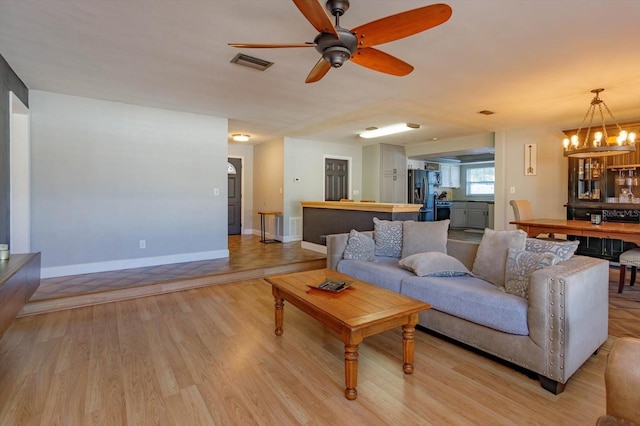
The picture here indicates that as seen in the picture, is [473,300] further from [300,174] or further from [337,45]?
[300,174]

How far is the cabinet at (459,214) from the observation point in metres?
9.80

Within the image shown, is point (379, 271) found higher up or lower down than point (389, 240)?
lower down

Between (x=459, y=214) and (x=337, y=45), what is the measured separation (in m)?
9.01

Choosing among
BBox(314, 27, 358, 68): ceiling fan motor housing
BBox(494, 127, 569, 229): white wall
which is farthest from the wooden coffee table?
BBox(494, 127, 569, 229): white wall

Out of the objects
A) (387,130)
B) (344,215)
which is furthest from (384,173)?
(344,215)

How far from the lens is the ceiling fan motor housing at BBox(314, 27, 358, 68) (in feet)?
6.46

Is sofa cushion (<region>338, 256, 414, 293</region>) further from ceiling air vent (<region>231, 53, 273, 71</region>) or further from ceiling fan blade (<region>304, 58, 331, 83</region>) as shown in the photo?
ceiling air vent (<region>231, 53, 273, 71</region>)

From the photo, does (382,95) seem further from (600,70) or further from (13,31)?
Result: (13,31)

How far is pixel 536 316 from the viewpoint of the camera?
1.97 m

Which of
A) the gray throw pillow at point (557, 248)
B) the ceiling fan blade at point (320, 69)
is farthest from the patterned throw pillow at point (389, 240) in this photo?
the ceiling fan blade at point (320, 69)

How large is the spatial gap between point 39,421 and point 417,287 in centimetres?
254

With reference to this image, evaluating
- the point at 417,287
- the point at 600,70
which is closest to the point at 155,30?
the point at 417,287

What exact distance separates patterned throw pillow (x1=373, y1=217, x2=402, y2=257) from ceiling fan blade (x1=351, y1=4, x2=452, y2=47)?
6.87 feet

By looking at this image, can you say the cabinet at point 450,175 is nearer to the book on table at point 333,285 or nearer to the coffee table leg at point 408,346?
the book on table at point 333,285
